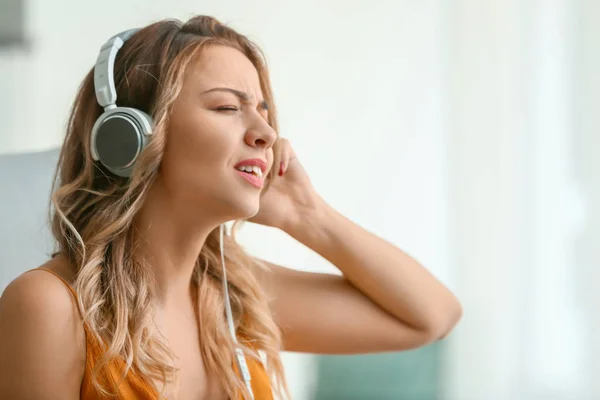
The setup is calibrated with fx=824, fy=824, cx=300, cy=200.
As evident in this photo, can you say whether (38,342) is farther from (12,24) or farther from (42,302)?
(12,24)

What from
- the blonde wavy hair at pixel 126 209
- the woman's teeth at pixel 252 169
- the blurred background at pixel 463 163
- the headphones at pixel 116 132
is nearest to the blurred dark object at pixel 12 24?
the blurred background at pixel 463 163

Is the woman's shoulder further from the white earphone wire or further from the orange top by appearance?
the white earphone wire

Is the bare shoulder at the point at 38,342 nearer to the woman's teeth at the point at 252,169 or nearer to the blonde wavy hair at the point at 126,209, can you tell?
the blonde wavy hair at the point at 126,209

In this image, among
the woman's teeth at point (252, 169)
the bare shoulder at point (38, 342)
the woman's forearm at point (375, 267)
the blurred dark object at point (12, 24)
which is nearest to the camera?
the bare shoulder at point (38, 342)

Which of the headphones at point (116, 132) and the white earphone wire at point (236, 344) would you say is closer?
the headphones at point (116, 132)

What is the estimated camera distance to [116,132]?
111 centimetres

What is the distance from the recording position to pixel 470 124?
8.07 ft

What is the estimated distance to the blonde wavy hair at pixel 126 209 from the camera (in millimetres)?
1141

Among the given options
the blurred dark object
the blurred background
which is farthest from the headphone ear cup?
the blurred background

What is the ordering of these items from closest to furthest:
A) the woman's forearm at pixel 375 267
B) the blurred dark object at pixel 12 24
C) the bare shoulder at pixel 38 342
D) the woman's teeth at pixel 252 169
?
the bare shoulder at pixel 38 342
the woman's teeth at pixel 252 169
the woman's forearm at pixel 375 267
the blurred dark object at pixel 12 24

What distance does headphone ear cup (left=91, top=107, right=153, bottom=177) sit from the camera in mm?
1108

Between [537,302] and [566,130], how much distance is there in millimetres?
529

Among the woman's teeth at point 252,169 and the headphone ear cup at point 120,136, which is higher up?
the headphone ear cup at point 120,136

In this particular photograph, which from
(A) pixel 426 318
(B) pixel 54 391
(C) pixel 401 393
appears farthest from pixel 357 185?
(B) pixel 54 391
